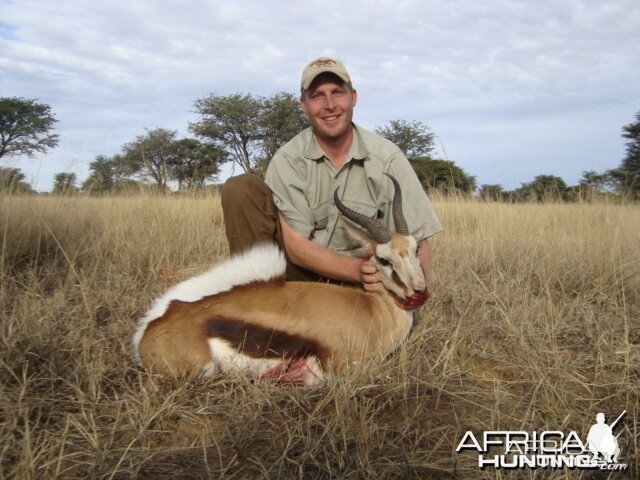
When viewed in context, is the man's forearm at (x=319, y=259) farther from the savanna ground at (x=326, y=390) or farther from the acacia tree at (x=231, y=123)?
the acacia tree at (x=231, y=123)

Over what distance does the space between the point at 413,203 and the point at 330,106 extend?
98 cm

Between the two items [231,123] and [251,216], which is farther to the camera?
[231,123]

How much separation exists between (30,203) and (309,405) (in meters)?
4.38

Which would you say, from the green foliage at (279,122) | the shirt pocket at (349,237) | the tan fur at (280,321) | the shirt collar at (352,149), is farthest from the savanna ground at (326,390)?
the green foliage at (279,122)

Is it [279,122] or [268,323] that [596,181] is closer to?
[268,323]

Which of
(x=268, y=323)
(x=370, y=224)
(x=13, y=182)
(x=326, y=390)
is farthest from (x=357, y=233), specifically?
(x=13, y=182)

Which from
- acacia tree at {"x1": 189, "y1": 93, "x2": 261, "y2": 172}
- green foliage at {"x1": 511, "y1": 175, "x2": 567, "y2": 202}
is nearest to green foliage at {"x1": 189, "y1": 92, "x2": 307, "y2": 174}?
acacia tree at {"x1": 189, "y1": 93, "x2": 261, "y2": 172}

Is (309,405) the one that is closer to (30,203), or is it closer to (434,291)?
(434,291)

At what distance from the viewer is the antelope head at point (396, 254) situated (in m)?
2.95

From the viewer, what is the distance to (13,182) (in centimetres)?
518

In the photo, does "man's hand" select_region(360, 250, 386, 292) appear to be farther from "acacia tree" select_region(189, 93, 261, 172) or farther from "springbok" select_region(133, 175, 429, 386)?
"acacia tree" select_region(189, 93, 261, 172)

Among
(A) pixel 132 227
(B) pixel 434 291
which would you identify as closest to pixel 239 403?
(B) pixel 434 291

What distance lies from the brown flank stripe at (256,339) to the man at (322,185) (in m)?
1.01

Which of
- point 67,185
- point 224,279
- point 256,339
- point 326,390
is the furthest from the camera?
point 67,185
